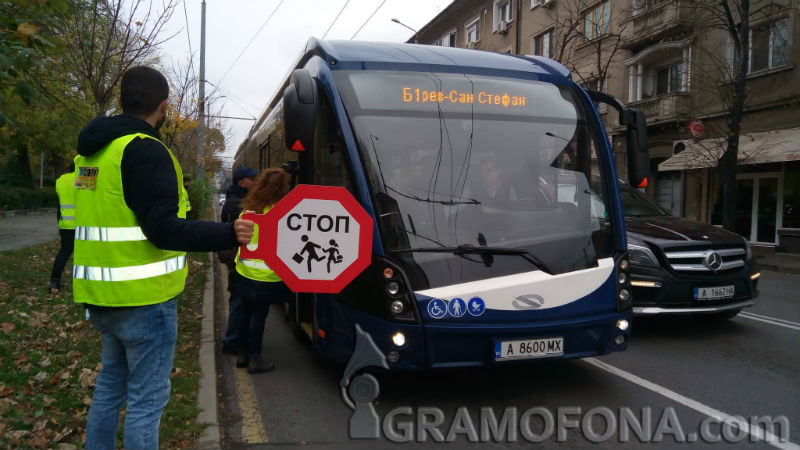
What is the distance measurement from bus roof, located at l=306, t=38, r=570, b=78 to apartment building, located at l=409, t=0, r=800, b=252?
13.0 m

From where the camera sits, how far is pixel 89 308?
8.91 ft

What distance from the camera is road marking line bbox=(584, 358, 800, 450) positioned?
3895 millimetres

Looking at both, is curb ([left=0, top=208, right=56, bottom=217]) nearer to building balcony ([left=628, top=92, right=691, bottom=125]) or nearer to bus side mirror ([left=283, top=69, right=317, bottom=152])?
building balcony ([left=628, top=92, right=691, bottom=125])

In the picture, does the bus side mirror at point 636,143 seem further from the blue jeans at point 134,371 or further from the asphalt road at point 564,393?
Answer: the blue jeans at point 134,371

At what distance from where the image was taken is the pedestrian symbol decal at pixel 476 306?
412 cm

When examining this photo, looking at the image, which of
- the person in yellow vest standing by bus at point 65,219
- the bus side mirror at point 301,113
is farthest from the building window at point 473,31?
the bus side mirror at point 301,113

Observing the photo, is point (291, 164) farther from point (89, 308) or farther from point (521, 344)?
point (89, 308)

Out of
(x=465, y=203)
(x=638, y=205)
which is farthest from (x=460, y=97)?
(x=638, y=205)

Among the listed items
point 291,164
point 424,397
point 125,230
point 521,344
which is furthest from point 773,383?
point 125,230

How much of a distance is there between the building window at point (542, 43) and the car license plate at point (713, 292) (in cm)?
2338

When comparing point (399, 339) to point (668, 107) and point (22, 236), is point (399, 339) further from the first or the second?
point (668, 107)

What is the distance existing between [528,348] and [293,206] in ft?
6.77

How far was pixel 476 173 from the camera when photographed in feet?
15.1

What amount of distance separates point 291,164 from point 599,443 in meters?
3.76
